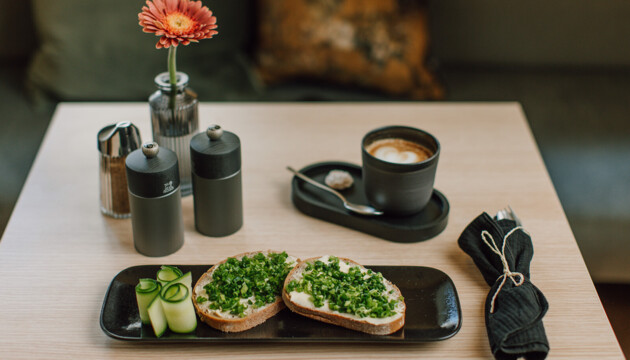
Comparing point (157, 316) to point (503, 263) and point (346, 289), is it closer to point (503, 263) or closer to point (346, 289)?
point (346, 289)

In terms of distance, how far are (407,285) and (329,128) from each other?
593 millimetres

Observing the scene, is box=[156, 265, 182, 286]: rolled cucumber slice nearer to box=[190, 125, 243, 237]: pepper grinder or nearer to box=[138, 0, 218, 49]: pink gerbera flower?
box=[190, 125, 243, 237]: pepper grinder

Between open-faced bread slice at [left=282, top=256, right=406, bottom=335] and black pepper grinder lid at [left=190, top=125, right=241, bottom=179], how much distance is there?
0.21 metres

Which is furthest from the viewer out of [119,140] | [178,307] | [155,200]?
[119,140]

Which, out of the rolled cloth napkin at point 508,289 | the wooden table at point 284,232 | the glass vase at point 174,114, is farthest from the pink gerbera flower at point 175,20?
the rolled cloth napkin at point 508,289

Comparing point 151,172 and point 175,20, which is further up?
point 175,20

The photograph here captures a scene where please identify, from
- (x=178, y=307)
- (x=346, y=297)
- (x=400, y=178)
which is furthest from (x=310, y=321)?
(x=400, y=178)

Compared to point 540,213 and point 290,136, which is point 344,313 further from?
point 290,136

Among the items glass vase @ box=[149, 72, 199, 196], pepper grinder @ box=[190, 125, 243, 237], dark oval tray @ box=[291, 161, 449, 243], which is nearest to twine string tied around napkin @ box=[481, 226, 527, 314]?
dark oval tray @ box=[291, 161, 449, 243]

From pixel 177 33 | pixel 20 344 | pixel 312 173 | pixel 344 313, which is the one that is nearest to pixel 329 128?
pixel 312 173

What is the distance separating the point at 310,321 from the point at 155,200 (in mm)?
320

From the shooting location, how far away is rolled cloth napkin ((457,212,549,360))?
3.00 feet

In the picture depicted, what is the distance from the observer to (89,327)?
3.20ft

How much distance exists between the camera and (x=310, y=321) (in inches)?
38.2
